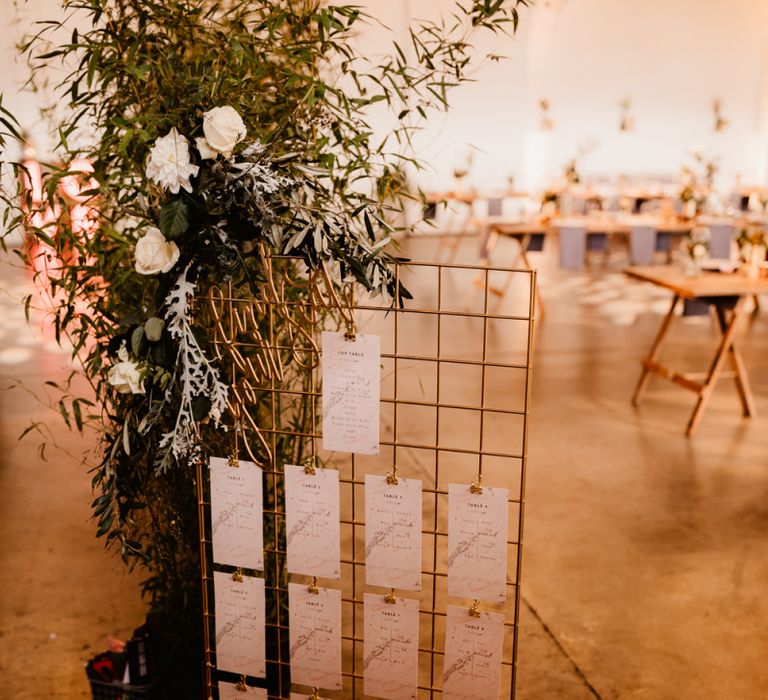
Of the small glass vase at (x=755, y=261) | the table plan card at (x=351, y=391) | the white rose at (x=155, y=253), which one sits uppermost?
the white rose at (x=155, y=253)

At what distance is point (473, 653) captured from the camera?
211 centimetres

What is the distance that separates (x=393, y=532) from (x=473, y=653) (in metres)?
0.35

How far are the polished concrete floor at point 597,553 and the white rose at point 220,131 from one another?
214cm

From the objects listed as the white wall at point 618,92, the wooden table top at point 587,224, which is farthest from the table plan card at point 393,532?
the white wall at point 618,92

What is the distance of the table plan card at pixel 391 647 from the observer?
2.12m

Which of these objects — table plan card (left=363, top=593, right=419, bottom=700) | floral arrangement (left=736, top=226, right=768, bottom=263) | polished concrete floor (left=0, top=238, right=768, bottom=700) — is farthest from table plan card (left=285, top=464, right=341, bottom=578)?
floral arrangement (left=736, top=226, right=768, bottom=263)

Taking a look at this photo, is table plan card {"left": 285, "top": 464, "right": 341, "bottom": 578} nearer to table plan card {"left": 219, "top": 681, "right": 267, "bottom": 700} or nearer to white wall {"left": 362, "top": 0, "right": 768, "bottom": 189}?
table plan card {"left": 219, "top": 681, "right": 267, "bottom": 700}

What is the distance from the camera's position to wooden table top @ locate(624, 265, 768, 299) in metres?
5.23

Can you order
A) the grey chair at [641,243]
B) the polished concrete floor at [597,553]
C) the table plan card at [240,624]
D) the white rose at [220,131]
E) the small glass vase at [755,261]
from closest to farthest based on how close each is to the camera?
the white rose at [220,131] < the table plan card at [240,624] < the polished concrete floor at [597,553] < the small glass vase at [755,261] < the grey chair at [641,243]

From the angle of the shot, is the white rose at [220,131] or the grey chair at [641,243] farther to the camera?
the grey chair at [641,243]

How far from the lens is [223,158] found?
5.93 ft

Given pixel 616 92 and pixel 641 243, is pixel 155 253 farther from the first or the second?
pixel 616 92

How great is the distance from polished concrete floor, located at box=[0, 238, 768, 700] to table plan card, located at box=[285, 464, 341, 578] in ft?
4.10

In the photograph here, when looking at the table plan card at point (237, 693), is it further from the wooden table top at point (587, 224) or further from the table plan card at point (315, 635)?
the wooden table top at point (587, 224)
